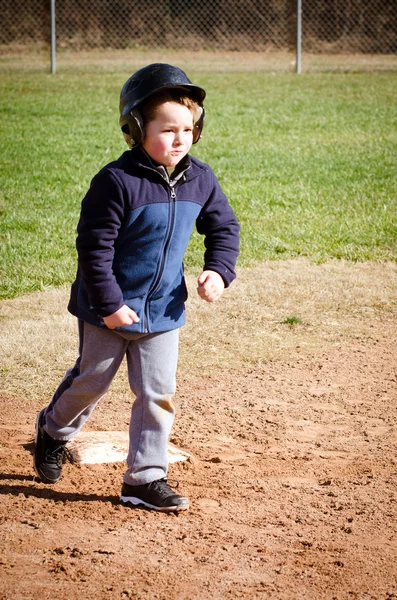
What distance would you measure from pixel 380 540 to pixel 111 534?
0.95m

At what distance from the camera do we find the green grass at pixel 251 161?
23.1ft

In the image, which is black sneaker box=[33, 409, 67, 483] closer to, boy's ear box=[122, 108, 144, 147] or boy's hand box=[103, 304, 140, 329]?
boy's hand box=[103, 304, 140, 329]

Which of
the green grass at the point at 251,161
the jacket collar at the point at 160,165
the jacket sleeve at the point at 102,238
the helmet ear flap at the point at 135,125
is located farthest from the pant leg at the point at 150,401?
the green grass at the point at 251,161

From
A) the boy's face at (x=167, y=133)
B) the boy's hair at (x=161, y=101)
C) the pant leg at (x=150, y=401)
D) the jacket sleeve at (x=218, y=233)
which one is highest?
the boy's hair at (x=161, y=101)

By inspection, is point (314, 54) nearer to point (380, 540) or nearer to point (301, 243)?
point (301, 243)

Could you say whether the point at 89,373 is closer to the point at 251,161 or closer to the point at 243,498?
the point at 243,498

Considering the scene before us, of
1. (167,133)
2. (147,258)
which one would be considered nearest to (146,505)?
(147,258)

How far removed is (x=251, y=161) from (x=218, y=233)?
7.57m

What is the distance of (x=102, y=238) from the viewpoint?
285 centimetres

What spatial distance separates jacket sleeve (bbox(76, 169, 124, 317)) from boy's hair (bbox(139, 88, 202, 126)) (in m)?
0.27

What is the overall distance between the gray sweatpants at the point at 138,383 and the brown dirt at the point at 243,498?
22 centimetres

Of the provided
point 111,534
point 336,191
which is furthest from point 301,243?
point 111,534

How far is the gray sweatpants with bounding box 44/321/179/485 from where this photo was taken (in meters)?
3.06

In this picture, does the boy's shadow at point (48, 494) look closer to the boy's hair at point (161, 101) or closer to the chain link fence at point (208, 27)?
the boy's hair at point (161, 101)
